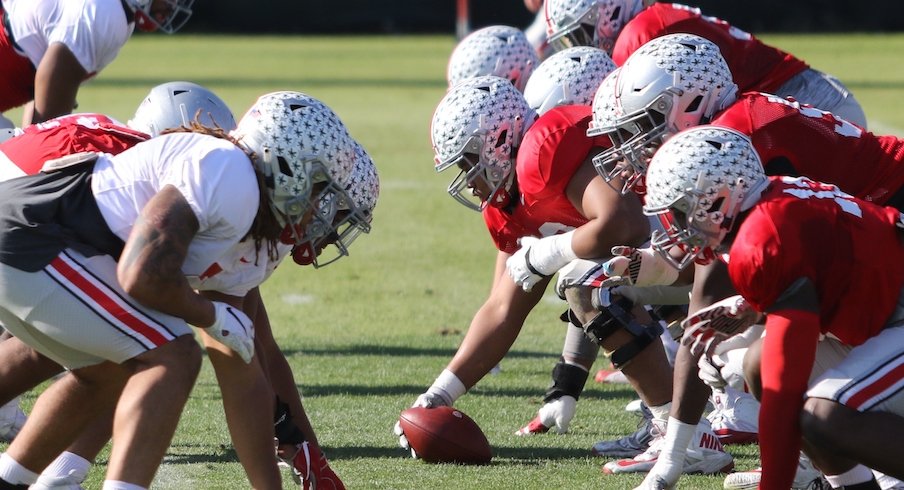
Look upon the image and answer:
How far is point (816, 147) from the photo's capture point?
4.07 metres

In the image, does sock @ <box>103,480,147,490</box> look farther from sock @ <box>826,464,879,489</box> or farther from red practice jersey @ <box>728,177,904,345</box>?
sock @ <box>826,464,879,489</box>

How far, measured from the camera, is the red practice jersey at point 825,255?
3.30m

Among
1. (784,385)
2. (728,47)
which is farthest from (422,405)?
(728,47)

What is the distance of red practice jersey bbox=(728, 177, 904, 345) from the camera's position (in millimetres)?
3305

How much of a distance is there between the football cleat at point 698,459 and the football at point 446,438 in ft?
1.39

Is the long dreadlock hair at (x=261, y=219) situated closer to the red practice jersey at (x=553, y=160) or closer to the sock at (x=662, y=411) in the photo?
the red practice jersey at (x=553, y=160)

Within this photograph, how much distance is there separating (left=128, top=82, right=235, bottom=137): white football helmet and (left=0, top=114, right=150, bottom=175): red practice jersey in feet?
1.28

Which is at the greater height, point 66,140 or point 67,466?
point 66,140

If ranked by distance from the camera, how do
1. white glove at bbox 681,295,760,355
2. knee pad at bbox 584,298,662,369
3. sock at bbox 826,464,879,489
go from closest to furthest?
1. sock at bbox 826,464,879,489
2. white glove at bbox 681,295,760,355
3. knee pad at bbox 584,298,662,369

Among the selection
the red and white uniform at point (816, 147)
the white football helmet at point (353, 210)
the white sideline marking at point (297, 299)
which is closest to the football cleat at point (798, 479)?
the red and white uniform at point (816, 147)

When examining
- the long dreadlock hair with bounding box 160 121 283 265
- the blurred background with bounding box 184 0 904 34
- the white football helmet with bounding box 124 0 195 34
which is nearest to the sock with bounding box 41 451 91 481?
the long dreadlock hair with bounding box 160 121 283 265

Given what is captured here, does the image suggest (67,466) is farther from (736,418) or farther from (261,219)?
(736,418)

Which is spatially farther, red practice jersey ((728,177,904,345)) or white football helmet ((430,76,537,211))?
white football helmet ((430,76,537,211))

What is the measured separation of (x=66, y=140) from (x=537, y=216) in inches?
66.2
